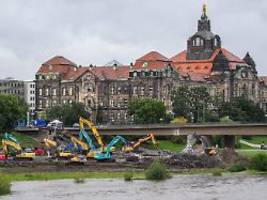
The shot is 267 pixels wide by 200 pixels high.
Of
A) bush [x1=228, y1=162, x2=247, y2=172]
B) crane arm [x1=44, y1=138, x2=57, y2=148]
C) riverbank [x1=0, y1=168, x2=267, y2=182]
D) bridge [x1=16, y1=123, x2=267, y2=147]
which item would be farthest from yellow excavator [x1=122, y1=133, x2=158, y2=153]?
bush [x1=228, y1=162, x2=247, y2=172]

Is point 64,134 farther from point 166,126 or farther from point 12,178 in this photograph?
point 12,178

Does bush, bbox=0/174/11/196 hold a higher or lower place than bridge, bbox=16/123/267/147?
lower

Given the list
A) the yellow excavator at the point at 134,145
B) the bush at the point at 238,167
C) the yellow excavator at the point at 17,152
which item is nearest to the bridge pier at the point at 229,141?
the yellow excavator at the point at 134,145

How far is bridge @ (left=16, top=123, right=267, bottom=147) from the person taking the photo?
161000 millimetres

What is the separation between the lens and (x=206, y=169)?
134 m

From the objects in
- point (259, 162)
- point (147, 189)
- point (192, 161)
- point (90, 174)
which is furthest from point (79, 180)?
point (192, 161)

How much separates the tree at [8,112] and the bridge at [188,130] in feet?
36.6

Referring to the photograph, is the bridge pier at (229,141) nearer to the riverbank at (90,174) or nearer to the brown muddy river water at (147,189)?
the riverbank at (90,174)

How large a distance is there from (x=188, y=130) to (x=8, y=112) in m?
33.5

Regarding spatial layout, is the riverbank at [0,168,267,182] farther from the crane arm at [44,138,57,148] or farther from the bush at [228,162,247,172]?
the crane arm at [44,138,57,148]

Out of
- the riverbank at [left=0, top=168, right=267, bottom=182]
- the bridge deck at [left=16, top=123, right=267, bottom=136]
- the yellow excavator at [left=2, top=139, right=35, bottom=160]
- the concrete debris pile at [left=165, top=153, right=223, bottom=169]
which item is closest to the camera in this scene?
the riverbank at [left=0, top=168, right=267, bottom=182]

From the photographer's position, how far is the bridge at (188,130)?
161000mm

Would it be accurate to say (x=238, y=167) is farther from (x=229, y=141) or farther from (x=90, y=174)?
(x=229, y=141)

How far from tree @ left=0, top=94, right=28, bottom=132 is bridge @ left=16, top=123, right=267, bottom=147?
36.6 feet
